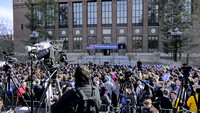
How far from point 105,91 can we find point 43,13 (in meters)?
34.2

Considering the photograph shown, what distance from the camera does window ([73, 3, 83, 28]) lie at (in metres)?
38.8

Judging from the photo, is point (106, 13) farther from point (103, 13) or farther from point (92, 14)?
point (92, 14)

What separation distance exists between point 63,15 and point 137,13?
18.7 metres

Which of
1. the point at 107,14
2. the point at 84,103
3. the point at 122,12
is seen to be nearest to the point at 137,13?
the point at 122,12

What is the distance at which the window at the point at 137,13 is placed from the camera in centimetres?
3694

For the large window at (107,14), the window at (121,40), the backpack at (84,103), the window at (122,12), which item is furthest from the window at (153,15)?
the backpack at (84,103)

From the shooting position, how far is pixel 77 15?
1532 inches

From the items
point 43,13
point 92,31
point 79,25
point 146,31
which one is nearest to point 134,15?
point 146,31

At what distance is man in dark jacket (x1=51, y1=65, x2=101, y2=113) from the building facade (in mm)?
33636

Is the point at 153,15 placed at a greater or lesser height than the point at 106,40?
greater

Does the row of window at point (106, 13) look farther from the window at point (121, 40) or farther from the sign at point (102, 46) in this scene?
the sign at point (102, 46)

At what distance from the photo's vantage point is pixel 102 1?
38.0 metres

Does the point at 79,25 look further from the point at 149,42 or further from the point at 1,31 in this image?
the point at 1,31

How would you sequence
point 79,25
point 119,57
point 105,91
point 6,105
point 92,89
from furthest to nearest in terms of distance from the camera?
point 79,25 → point 119,57 → point 105,91 → point 6,105 → point 92,89
